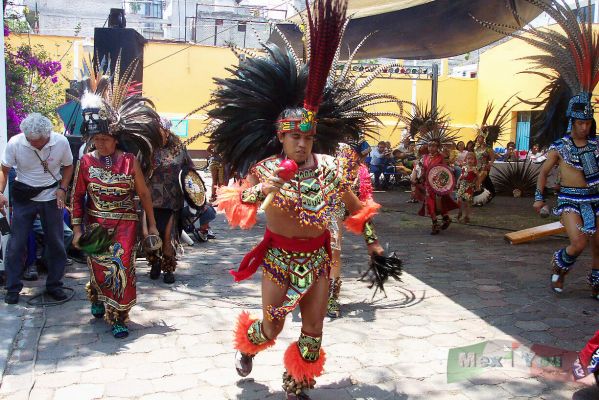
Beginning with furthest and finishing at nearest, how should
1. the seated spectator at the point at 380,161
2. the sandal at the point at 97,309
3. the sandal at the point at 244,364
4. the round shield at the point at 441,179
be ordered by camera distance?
the seated spectator at the point at 380,161, the round shield at the point at 441,179, the sandal at the point at 97,309, the sandal at the point at 244,364

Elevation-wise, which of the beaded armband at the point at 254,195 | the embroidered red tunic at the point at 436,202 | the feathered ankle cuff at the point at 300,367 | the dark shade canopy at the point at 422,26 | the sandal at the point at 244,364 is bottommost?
the sandal at the point at 244,364

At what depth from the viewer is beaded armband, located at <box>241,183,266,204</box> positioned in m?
3.39

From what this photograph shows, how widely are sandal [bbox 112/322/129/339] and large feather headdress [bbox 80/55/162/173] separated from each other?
4.86 feet

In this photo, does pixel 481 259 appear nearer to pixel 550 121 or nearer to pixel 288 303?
pixel 550 121

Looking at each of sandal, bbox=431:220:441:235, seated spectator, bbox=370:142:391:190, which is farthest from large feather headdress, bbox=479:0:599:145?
seated spectator, bbox=370:142:391:190

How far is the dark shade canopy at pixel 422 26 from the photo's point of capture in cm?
887

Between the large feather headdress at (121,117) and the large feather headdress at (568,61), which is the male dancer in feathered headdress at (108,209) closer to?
the large feather headdress at (121,117)

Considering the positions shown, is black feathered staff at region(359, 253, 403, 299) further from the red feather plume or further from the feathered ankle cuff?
the red feather plume

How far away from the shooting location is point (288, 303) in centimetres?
348

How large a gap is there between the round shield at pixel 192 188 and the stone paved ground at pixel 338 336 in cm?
88

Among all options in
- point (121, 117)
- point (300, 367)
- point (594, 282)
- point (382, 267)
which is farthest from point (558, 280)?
point (121, 117)

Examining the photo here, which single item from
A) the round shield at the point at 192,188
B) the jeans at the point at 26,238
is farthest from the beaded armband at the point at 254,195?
the round shield at the point at 192,188

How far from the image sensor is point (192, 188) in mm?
6684

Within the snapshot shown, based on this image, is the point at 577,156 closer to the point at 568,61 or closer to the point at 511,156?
the point at 568,61
